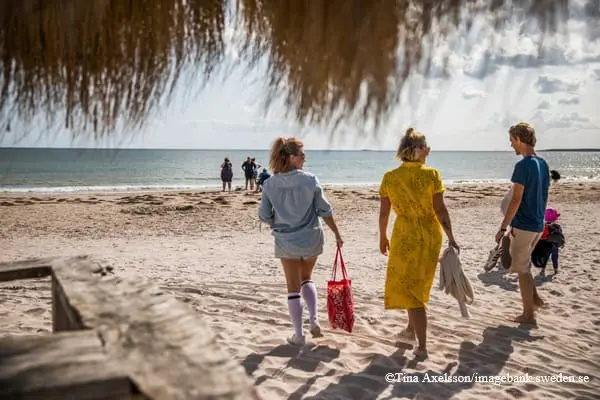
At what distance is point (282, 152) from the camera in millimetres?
3715

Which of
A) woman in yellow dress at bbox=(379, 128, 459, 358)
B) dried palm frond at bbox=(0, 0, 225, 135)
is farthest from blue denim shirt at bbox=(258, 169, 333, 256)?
dried palm frond at bbox=(0, 0, 225, 135)

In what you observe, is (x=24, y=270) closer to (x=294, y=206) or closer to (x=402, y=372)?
(x=294, y=206)

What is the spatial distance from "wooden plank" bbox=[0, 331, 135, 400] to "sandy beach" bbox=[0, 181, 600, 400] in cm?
155

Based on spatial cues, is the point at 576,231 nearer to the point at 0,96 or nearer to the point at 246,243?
the point at 246,243

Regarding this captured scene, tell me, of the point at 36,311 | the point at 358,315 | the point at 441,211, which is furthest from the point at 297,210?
the point at 36,311

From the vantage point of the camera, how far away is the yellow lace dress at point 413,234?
3.55 meters

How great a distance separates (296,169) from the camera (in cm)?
379

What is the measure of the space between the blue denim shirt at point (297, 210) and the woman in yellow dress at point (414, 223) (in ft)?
1.63

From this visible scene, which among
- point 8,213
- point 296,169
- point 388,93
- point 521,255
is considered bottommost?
point 8,213

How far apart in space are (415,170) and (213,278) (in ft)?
12.2

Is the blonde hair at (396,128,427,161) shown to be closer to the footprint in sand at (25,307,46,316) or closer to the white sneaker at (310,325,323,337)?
the white sneaker at (310,325,323,337)

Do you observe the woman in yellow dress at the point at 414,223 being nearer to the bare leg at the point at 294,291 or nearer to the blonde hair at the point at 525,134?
the bare leg at the point at 294,291

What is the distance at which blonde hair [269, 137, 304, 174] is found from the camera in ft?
12.2

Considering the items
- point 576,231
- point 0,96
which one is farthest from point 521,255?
point 576,231
